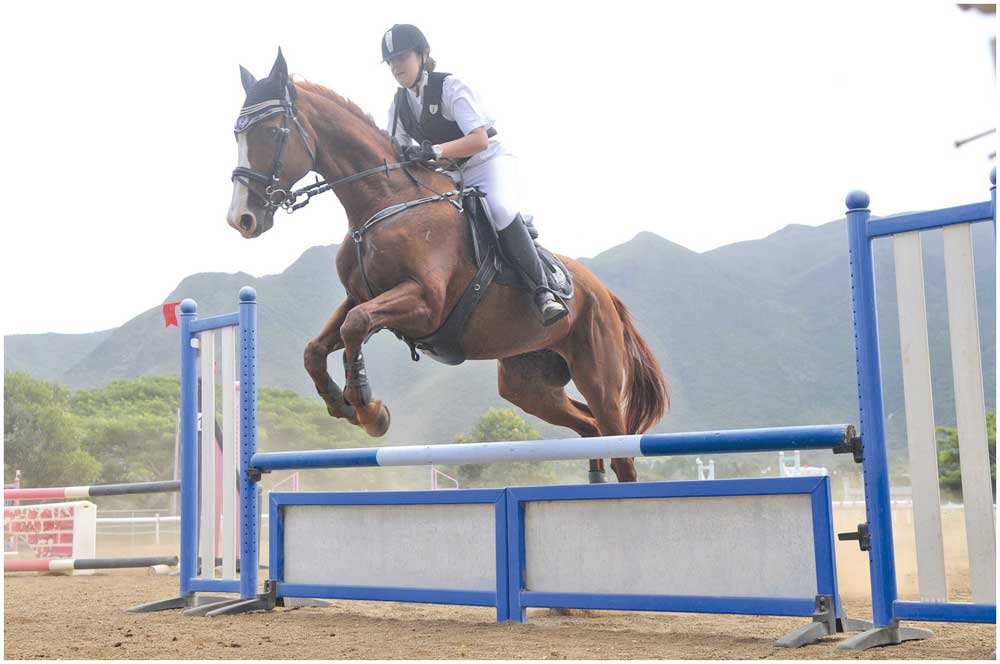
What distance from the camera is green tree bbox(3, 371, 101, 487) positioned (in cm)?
3030

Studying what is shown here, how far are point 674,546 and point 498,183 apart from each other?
1560 millimetres

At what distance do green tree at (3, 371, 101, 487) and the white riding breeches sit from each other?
95.6 feet

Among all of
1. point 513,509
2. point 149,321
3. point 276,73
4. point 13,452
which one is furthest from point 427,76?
point 149,321

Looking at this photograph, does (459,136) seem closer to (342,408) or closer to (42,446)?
(342,408)

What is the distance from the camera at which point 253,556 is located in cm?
391

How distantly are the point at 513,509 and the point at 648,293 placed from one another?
76.4 metres

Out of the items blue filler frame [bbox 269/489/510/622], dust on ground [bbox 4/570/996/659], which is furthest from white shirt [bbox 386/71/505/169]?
dust on ground [bbox 4/570/996/659]

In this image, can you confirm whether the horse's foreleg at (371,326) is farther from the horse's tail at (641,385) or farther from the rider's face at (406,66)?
the horse's tail at (641,385)

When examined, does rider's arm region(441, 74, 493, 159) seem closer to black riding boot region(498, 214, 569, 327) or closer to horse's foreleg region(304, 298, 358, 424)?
black riding boot region(498, 214, 569, 327)

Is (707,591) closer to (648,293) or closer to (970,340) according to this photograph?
(970,340)

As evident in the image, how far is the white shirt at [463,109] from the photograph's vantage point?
11.9 feet

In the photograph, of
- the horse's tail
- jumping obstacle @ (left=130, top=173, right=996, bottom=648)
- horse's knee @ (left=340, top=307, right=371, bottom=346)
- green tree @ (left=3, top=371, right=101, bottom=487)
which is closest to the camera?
jumping obstacle @ (left=130, top=173, right=996, bottom=648)

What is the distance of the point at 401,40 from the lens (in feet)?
12.0

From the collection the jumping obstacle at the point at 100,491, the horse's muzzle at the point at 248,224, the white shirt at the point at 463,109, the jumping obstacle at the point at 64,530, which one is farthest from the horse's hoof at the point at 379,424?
the jumping obstacle at the point at 64,530
